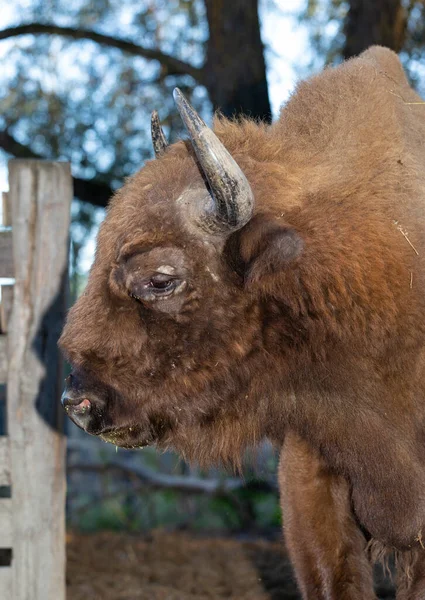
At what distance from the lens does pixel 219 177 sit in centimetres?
325

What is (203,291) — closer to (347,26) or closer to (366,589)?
(366,589)

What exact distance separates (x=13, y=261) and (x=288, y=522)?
2.12 metres

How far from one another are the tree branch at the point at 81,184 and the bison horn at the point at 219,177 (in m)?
5.34

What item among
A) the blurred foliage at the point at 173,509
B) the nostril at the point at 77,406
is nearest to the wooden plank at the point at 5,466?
the nostril at the point at 77,406

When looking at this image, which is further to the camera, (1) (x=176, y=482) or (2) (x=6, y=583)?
(1) (x=176, y=482)

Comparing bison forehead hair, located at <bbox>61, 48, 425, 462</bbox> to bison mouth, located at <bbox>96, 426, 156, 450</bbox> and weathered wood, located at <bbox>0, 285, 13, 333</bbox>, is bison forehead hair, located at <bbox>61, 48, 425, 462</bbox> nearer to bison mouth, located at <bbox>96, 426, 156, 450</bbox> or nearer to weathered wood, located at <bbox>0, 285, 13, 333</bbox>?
bison mouth, located at <bbox>96, 426, 156, 450</bbox>

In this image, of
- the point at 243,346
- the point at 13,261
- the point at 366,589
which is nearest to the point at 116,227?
the point at 243,346

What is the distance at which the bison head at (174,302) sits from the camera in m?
3.48

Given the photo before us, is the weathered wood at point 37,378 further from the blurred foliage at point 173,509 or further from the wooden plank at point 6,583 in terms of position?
the blurred foliage at point 173,509

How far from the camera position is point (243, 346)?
12.0 ft

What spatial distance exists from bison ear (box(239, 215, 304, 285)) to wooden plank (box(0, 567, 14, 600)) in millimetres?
2450

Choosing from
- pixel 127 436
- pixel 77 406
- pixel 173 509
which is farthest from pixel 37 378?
pixel 173 509

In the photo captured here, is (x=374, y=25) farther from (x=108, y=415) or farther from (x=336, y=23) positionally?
(x=108, y=415)

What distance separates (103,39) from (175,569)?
508cm
